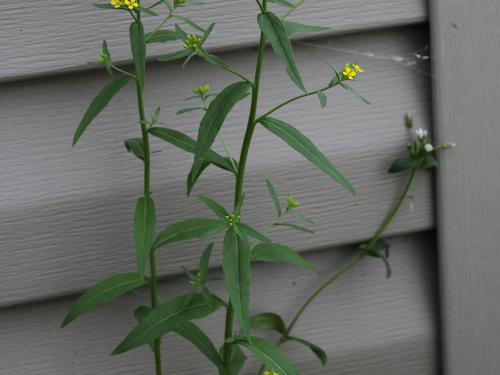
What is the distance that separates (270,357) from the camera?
4.41 feet

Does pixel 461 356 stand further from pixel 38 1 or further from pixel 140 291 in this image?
pixel 38 1

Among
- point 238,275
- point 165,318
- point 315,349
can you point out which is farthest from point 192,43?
point 315,349

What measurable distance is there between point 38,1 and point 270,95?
41 centimetres

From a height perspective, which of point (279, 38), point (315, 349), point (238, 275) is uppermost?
point (279, 38)

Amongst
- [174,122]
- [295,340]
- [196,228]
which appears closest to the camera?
[196,228]

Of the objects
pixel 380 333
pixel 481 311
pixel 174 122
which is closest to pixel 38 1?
pixel 174 122

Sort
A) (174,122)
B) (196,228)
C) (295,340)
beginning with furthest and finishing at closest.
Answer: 1. (295,340)
2. (174,122)
3. (196,228)

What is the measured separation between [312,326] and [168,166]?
1.39 ft

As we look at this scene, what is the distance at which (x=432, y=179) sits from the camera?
1656mm

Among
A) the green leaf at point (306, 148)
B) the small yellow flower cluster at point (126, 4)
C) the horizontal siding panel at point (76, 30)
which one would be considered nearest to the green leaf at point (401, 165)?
the horizontal siding panel at point (76, 30)

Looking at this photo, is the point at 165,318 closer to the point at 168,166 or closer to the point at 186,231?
the point at 186,231

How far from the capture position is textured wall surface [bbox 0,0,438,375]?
1.44 metres

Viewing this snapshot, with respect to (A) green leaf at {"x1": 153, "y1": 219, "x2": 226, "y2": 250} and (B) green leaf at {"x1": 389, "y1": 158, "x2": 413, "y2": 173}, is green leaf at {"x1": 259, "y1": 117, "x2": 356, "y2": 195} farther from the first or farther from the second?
(B) green leaf at {"x1": 389, "y1": 158, "x2": 413, "y2": 173}

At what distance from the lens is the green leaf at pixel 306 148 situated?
3.89 feet
